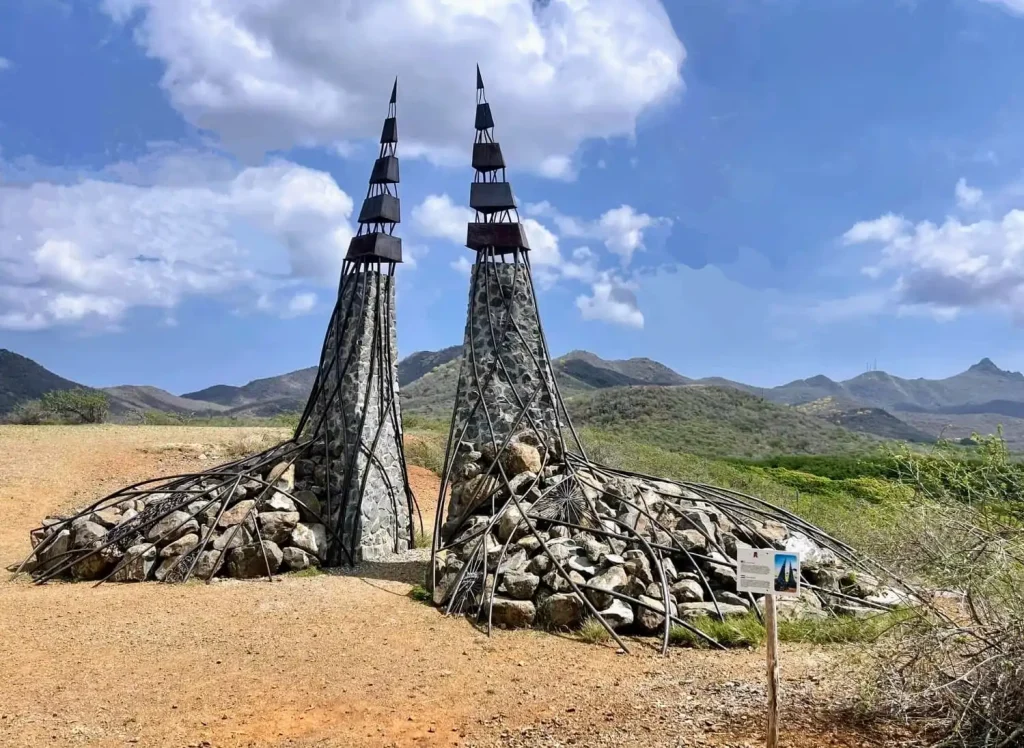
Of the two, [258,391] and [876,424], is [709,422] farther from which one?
[258,391]

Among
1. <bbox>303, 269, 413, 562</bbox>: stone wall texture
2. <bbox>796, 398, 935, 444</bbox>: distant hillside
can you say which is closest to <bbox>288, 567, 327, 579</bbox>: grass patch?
<bbox>303, 269, 413, 562</bbox>: stone wall texture

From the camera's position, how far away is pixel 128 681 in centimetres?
632

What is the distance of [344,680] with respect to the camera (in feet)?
21.0

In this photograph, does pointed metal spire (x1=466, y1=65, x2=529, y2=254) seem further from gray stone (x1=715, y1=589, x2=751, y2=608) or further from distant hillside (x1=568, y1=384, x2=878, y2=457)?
distant hillside (x1=568, y1=384, x2=878, y2=457)

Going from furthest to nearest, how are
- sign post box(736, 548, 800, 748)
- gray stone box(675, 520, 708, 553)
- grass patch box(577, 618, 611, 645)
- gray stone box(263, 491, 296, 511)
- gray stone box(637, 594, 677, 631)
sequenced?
gray stone box(263, 491, 296, 511) → gray stone box(675, 520, 708, 553) → gray stone box(637, 594, 677, 631) → grass patch box(577, 618, 611, 645) → sign post box(736, 548, 800, 748)

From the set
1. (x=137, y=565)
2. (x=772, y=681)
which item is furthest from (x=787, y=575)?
(x=137, y=565)

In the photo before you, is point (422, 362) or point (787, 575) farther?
point (422, 362)

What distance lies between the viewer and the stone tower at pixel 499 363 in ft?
33.3

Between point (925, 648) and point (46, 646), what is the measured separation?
24.1 feet

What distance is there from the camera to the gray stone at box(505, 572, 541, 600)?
803 cm

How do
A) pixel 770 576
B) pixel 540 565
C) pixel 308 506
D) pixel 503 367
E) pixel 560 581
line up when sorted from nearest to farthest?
pixel 770 576 < pixel 560 581 < pixel 540 565 < pixel 503 367 < pixel 308 506

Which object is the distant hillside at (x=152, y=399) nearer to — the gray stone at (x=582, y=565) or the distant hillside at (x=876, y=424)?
the distant hillside at (x=876, y=424)

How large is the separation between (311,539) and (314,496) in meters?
0.74

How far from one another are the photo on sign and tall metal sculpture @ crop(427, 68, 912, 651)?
2307 millimetres
